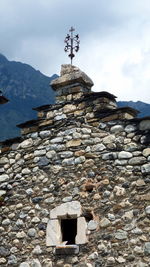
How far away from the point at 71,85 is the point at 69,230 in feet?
8.73

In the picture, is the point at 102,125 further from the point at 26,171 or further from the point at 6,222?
the point at 6,222

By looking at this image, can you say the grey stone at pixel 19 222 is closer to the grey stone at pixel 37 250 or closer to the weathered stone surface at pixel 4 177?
the grey stone at pixel 37 250

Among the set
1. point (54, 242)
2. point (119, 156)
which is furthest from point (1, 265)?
point (119, 156)

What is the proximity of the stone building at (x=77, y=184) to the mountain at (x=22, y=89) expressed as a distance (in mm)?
54293

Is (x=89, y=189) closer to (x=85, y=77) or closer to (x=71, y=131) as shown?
(x=71, y=131)

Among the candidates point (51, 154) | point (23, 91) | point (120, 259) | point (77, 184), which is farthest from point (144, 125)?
point (23, 91)

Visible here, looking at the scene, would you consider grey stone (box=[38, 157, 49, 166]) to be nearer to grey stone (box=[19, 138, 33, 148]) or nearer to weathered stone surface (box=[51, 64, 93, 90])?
grey stone (box=[19, 138, 33, 148])

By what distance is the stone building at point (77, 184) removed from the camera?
6270 millimetres

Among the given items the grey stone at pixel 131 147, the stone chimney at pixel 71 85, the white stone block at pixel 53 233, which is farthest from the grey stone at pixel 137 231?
the stone chimney at pixel 71 85

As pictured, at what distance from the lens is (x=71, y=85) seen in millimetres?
7648

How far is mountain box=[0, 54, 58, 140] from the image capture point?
65.7m

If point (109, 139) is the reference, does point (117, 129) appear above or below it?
above

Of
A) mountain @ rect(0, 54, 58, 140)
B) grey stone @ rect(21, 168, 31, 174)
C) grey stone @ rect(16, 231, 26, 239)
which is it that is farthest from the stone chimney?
mountain @ rect(0, 54, 58, 140)

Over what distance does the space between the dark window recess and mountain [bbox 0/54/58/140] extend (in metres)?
54.8
